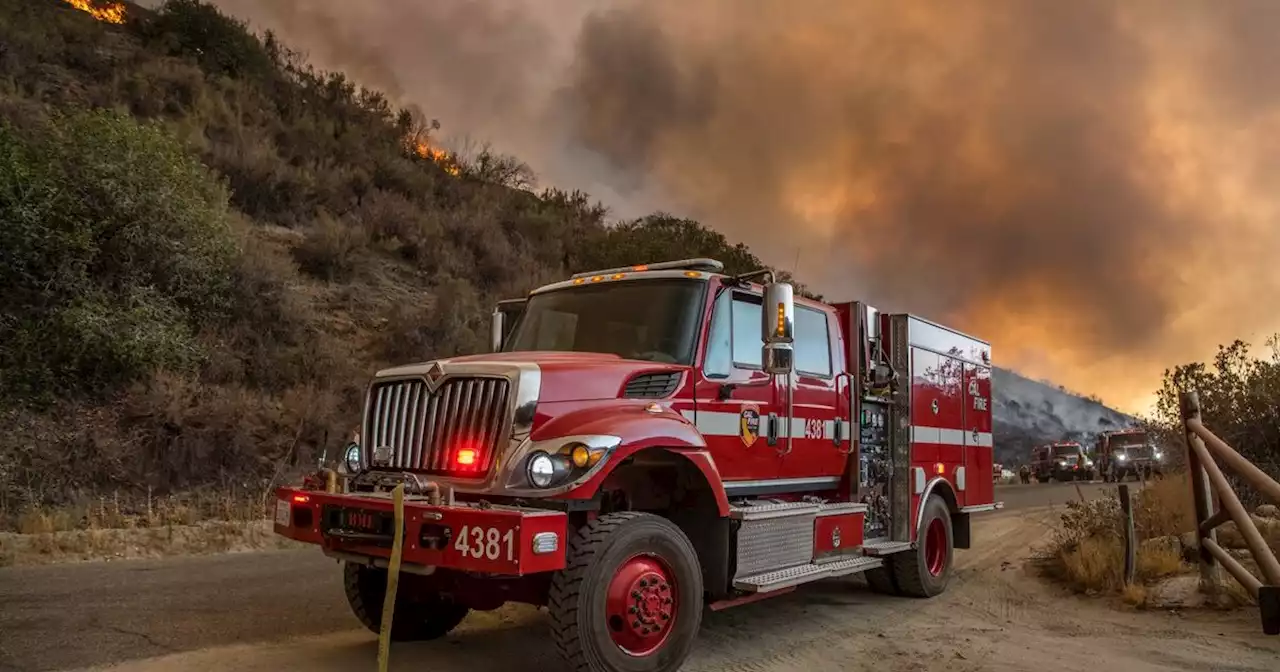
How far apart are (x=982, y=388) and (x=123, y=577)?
30.7 ft

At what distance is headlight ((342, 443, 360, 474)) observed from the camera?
18.4 ft

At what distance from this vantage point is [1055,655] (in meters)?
5.95

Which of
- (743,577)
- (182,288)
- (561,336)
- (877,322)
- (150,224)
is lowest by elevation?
(743,577)

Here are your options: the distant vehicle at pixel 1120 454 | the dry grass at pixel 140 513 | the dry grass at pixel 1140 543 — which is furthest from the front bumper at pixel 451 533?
the distant vehicle at pixel 1120 454

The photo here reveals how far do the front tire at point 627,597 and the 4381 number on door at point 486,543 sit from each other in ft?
1.57

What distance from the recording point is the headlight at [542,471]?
14.9 feet

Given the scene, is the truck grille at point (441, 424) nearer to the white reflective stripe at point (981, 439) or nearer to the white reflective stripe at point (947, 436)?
the white reflective stripe at point (947, 436)

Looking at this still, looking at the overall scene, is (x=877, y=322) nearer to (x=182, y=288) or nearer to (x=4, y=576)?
(x=4, y=576)

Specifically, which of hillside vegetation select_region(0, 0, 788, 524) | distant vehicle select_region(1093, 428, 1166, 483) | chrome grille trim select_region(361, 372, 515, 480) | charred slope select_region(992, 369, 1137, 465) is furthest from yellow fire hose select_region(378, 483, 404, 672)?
charred slope select_region(992, 369, 1137, 465)

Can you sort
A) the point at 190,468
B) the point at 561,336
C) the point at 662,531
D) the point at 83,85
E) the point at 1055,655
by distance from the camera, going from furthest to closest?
the point at 83,85 < the point at 190,468 < the point at 561,336 < the point at 1055,655 < the point at 662,531

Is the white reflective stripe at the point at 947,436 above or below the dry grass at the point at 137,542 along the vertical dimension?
above

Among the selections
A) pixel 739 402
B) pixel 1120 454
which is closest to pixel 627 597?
pixel 739 402

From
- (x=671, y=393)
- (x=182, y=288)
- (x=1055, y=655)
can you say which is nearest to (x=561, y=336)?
(x=671, y=393)

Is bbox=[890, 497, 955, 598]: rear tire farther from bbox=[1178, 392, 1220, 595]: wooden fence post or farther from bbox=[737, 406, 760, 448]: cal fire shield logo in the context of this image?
bbox=[737, 406, 760, 448]: cal fire shield logo
